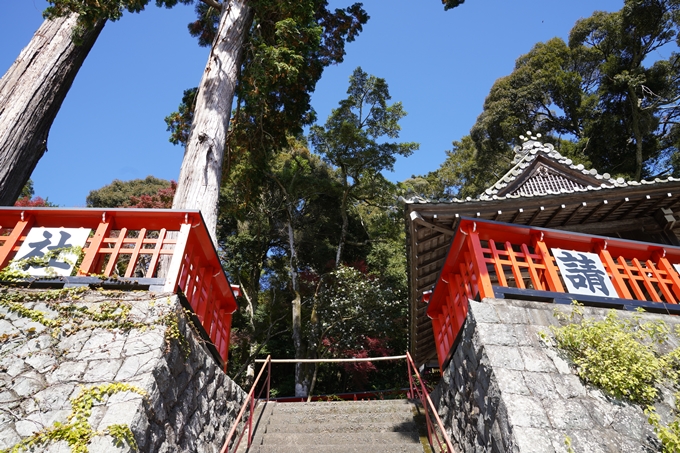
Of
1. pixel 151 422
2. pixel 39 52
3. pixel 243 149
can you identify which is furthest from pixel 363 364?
pixel 39 52

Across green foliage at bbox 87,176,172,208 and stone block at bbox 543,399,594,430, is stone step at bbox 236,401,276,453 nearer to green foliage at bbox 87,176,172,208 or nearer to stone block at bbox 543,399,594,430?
stone block at bbox 543,399,594,430

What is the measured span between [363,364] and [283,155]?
378 inches

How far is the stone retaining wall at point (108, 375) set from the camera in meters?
3.29

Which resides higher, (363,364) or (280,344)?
(280,344)

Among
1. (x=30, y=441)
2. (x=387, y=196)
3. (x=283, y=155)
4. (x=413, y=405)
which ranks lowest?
(x=30, y=441)

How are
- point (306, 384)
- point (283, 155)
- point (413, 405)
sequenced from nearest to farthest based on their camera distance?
point (413, 405) → point (306, 384) → point (283, 155)

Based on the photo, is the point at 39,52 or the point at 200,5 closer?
the point at 39,52

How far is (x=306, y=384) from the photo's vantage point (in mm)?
12094

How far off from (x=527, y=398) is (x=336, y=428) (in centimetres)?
297

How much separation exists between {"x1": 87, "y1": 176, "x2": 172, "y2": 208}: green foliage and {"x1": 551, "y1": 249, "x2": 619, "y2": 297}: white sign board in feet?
66.9

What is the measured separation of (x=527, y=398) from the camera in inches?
146

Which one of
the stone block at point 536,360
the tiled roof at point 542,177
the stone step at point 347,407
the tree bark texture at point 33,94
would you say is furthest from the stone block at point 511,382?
the tree bark texture at point 33,94

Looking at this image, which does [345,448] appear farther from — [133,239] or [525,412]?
[133,239]

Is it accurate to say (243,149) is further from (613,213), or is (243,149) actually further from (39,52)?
(613,213)
